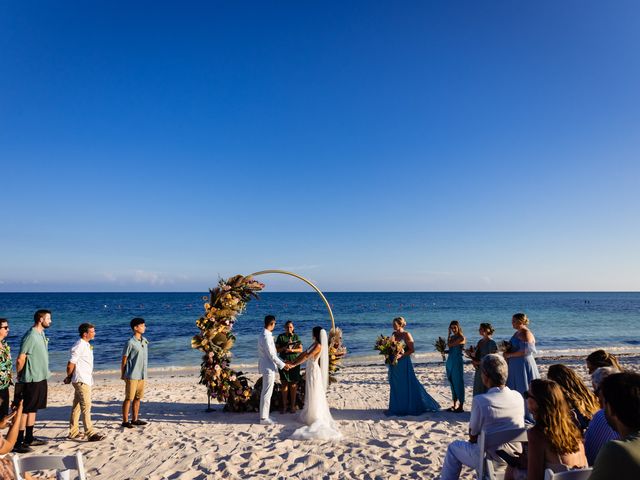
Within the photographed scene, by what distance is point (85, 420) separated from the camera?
6.82 meters

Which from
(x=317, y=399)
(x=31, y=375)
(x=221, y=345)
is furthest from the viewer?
(x=221, y=345)

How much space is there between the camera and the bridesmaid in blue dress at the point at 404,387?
8.33 m

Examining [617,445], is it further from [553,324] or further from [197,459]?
[553,324]

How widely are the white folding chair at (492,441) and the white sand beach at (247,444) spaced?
5.80 ft

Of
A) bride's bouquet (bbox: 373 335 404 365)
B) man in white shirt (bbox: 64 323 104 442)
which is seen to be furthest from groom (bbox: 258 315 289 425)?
man in white shirt (bbox: 64 323 104 442)

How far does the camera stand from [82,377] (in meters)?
6.70

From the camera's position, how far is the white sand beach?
18.1 feet

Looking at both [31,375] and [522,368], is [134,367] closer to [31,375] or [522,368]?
[31,375]

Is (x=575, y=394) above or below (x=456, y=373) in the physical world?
above

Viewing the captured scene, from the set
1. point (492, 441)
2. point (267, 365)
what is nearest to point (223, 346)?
point (267, 365)

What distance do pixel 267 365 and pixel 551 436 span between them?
19.0 ft

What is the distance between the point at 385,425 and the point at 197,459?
3.36 metres

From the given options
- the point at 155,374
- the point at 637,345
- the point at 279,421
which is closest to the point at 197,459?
the point at 279,421

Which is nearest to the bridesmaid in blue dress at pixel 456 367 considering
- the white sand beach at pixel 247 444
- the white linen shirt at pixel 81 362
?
the white sand beach at pixel 247 444
